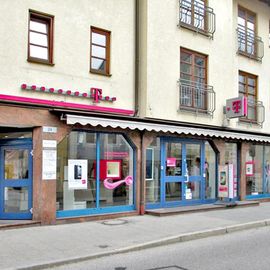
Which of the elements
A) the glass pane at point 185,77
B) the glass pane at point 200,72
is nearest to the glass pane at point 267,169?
the glass pane at point 200,72

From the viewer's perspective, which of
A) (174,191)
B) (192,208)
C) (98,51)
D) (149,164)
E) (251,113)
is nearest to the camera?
(98,51)

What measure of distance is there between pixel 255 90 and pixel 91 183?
9706mm

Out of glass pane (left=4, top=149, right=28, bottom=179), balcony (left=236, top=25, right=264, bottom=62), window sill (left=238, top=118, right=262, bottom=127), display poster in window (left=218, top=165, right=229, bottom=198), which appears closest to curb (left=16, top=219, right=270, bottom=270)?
display poster in window (left=218, top=165, right=229, bottom=198)

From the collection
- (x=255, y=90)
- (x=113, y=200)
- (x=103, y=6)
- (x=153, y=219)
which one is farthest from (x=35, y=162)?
(x=255, y=90)

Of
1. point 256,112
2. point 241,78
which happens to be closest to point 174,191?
point 256,112

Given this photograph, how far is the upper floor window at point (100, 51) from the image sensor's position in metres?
12.5

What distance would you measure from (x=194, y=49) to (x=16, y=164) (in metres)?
7.57

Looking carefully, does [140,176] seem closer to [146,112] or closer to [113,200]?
[113,200]

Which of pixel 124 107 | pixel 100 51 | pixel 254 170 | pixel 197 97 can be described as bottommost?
pixel 254 170

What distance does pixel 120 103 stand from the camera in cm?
1294

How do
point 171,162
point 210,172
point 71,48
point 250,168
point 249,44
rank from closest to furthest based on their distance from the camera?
point 71,48 → point 171,162 → point 210,172 → point 250,168 → point 249,44

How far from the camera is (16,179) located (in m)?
11.1

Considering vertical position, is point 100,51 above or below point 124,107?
above

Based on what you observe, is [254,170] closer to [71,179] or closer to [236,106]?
[236,106]
